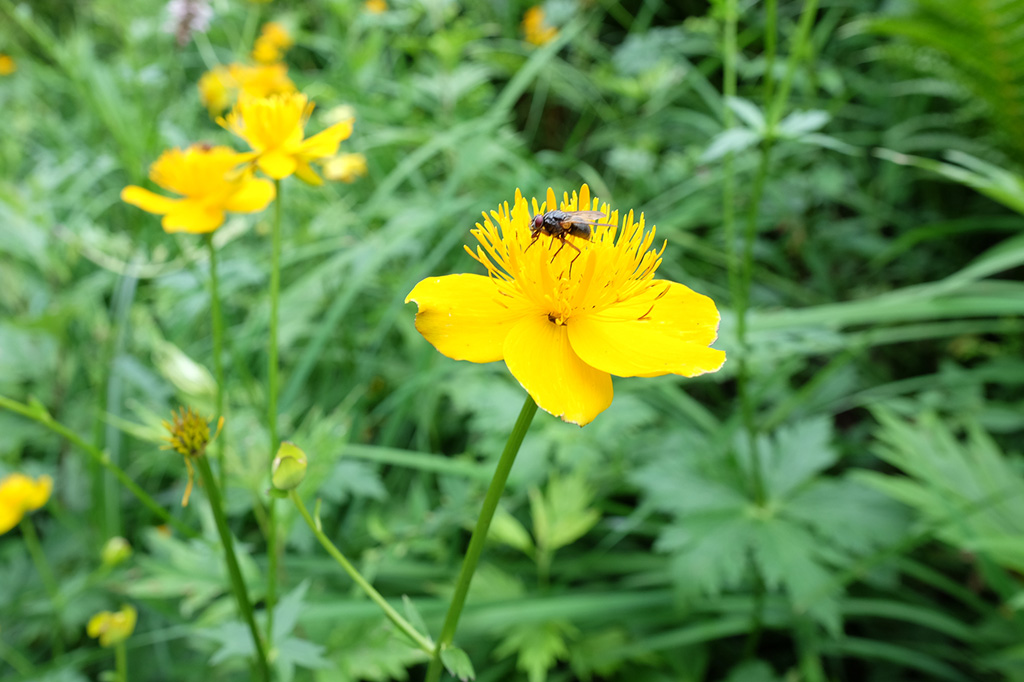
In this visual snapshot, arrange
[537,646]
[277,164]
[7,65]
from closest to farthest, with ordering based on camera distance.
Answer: [277,164] → [537,646] → [7,65]

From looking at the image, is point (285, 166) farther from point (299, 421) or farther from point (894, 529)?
point (894, 529)

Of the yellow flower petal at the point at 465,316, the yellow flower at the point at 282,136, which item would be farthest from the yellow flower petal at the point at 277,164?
the yellow flower petal at the point at 465,316

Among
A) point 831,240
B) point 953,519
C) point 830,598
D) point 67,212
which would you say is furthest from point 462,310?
point 67,212

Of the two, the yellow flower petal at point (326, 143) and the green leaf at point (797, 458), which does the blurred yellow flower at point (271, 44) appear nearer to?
the yellow flower petal at point (326, 143)

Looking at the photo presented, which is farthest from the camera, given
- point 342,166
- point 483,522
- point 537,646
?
point 342,166

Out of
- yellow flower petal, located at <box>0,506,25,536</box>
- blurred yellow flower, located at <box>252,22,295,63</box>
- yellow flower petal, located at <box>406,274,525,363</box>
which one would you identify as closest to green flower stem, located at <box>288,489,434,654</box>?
yellow flower petal, located at <box>406,274,525,363</box>

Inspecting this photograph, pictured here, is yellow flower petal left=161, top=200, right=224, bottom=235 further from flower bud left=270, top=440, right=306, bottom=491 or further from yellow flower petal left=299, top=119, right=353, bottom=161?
flower bud left=270, top=440, right=306, bottom=491

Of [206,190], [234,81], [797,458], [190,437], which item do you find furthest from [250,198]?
[234,81]

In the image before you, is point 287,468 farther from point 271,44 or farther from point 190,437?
point 271,44
